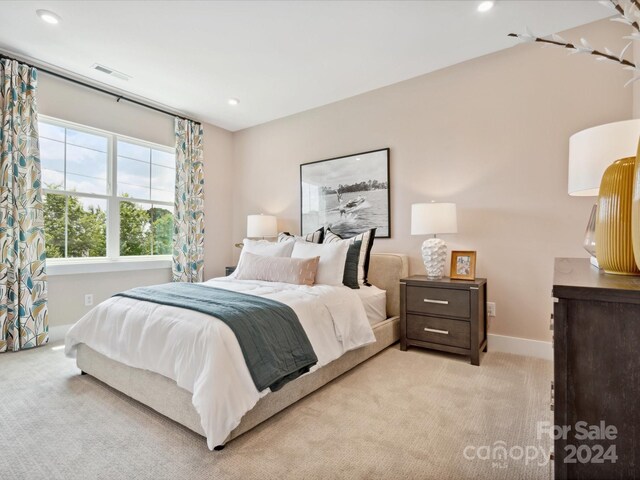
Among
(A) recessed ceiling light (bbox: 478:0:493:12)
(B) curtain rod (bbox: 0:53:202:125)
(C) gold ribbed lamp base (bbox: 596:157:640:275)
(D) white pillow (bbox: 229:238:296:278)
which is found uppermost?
(A) recessed ceiling light (bbox: 478:0:493:12)

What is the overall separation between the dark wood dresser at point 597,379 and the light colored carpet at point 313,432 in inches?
33.4

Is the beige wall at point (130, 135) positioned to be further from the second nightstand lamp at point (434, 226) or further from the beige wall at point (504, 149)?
the second nightstand lamp at point (434, 226)

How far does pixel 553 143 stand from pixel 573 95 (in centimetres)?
38

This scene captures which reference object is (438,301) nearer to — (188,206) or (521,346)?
(521,346)

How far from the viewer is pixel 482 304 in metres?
2.76

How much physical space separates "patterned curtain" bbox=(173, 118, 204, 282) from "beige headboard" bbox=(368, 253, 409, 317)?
2.47 metres

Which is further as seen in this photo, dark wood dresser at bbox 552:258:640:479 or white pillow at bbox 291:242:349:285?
white pillow at bbox 291:242:349:285

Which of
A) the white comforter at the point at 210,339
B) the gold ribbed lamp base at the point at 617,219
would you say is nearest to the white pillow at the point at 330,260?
the white comforter at the point at 210,339

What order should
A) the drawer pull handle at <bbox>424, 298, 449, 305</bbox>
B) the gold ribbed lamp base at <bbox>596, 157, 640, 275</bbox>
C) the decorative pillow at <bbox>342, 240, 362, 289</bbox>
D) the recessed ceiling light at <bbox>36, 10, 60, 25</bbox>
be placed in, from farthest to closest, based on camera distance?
the decorative pillow at <bbox>342, 240, 362, 289</bbox> < the drawer pull handle at <bbox>424, 298, 449, 305</bbox> < the recessed ceiling light at <bbox>36, 10, 60, 25</bbox> < the gold ribbed lamp base at <bbox>596, 157, 640, 275</bbox>

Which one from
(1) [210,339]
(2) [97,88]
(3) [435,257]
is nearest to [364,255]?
(3) [435,257]

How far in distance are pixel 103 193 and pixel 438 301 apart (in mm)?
3819

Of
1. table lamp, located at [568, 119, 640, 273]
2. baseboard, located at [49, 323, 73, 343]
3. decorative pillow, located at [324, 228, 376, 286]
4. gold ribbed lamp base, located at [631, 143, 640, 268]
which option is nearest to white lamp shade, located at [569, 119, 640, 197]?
table lamp, located at [568, 119, 640, 273]

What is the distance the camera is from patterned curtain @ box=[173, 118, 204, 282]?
14.0 feet

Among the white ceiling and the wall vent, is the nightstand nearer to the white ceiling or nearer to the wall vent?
the white ceiling
